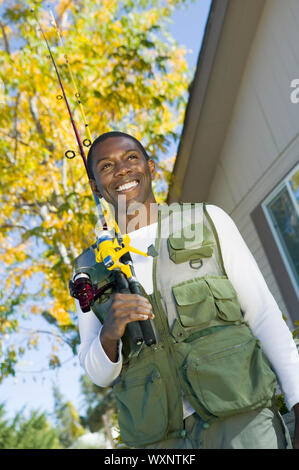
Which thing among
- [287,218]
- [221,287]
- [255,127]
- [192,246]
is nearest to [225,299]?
[221,287]

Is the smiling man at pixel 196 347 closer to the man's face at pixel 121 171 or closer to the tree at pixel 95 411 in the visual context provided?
the man's face at pixel 121 171

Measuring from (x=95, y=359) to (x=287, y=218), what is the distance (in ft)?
14.6

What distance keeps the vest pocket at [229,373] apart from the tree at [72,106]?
5476 mm

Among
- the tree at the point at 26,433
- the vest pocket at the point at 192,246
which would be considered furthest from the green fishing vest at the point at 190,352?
the tree at the point at 26,433

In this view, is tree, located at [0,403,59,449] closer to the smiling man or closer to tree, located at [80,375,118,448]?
tree, located at [80,375,118,448]

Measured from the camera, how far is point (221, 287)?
2.17m

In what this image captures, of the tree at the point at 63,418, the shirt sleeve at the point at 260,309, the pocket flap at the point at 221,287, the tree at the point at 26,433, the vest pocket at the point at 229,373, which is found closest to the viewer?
the vest pocket at the point at 229,373

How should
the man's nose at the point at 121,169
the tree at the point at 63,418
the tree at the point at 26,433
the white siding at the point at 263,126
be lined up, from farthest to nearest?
the tree at the point at 63,418, the tree at the point at 26,433, the white siding at the point at 263,126, the man's nose at the point at 121,169

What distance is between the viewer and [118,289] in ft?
7.06

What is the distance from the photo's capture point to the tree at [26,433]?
41647 mm

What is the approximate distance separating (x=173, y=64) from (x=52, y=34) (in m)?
2.53

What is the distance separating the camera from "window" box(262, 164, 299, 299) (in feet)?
19.5

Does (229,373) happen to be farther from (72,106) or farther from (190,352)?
(72,106)
